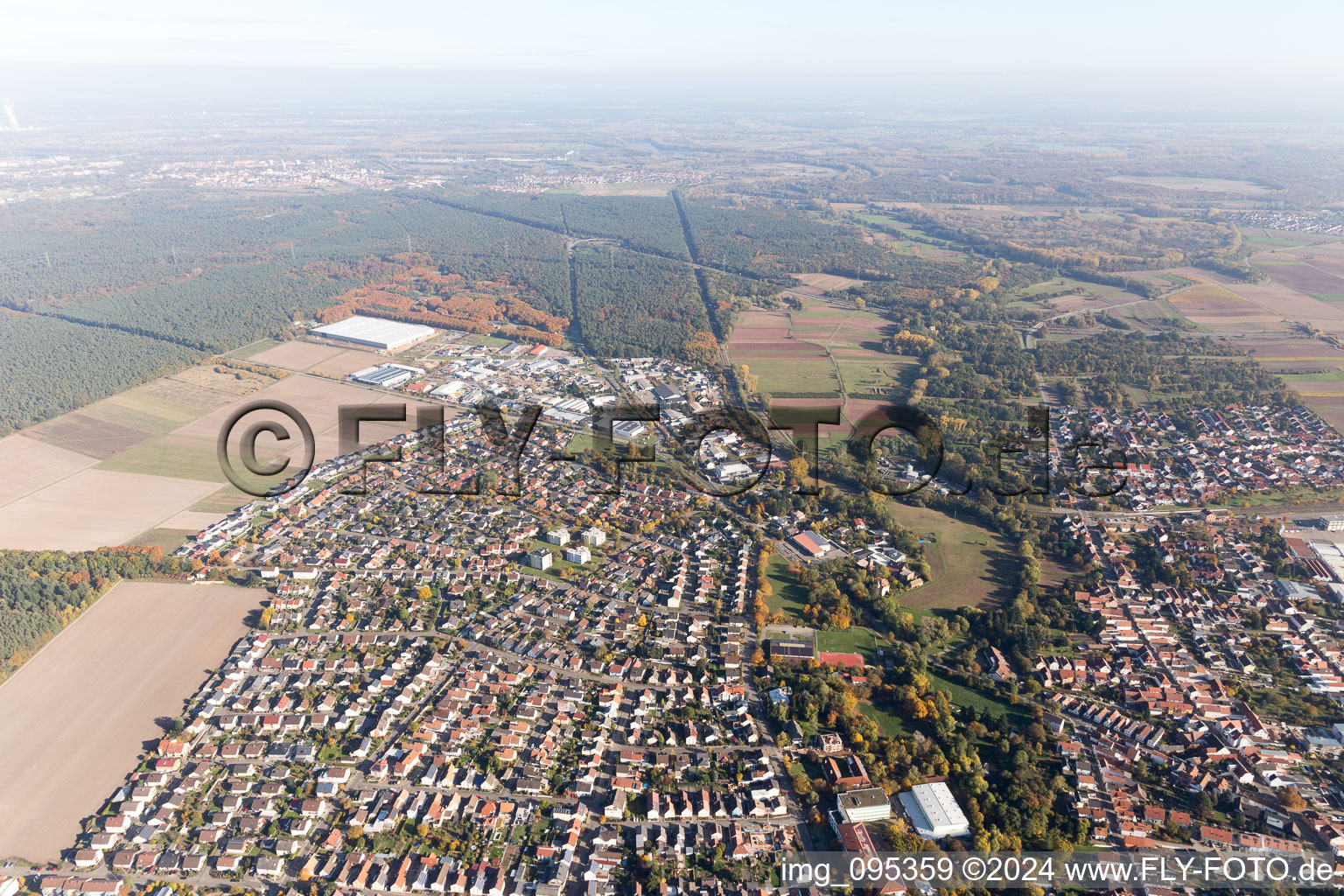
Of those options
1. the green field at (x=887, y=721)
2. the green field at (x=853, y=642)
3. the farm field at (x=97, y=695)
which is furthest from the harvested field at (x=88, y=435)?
the green field at (x=887, y=721)

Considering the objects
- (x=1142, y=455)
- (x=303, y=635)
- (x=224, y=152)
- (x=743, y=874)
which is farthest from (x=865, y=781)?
(x=224, y=152)

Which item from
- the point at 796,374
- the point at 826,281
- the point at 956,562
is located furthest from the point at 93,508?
the point at 826,281

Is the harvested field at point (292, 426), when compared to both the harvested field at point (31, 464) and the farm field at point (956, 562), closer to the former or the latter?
the harvested field at point (31, 464)

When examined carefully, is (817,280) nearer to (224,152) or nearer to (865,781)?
(865,781)

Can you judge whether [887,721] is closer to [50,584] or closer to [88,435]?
[50,584]

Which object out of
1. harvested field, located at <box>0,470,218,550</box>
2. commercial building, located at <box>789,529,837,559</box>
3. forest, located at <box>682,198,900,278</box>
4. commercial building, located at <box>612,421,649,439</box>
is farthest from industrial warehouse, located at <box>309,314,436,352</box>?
commercial building, located at <box>789,529,837,559</box>
